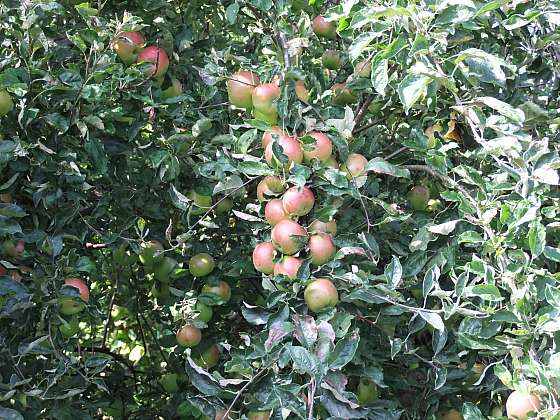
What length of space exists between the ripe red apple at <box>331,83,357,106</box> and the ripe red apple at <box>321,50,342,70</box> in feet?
0.31

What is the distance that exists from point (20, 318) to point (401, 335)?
75 cm

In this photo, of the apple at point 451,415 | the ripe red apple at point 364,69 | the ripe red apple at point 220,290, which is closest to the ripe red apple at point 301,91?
the ripe red apple at point 364,69

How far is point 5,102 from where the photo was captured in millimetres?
1377

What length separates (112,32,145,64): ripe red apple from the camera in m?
1.57

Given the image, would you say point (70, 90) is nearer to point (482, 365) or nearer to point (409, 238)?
point (409, 238)

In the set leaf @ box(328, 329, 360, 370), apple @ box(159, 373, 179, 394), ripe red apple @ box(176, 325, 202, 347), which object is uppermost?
leaf @ box(328, 329, 360, 370)

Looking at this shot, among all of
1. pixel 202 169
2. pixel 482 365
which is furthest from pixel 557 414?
pixel 202 169

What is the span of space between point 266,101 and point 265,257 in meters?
0.29

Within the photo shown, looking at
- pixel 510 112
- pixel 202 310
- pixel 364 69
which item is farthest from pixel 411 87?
pixel 202 310

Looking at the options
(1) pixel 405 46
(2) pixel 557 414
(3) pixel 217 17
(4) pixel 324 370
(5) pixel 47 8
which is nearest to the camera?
(2) pixel 557 414

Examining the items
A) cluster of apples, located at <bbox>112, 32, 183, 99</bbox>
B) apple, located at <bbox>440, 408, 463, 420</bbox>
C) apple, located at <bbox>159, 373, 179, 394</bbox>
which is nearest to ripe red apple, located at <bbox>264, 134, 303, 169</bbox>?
cluster of apples, located at <bbox>112, 32, 183, 99</bbox>

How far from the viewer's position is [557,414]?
988 millimetres

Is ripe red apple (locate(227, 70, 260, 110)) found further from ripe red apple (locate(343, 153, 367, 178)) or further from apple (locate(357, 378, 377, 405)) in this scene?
apple (locate(357, 378, 377, 405))

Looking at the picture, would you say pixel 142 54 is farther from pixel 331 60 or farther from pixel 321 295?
pixel 321 295
